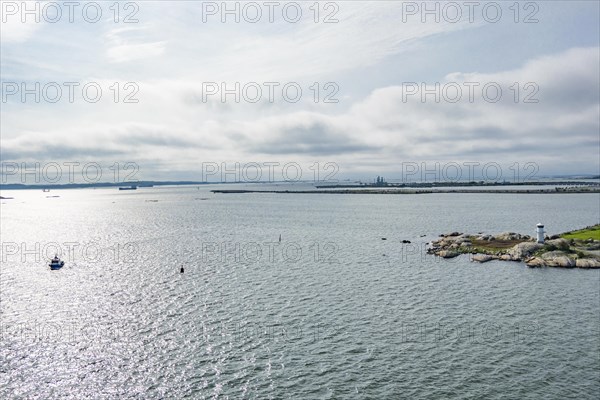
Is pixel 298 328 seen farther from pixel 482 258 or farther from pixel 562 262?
pixel 562 262

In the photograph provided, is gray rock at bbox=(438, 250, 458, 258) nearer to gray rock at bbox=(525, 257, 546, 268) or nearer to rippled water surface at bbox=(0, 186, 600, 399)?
A: rippled water surface at bbox=(0, 186, 600, 399)

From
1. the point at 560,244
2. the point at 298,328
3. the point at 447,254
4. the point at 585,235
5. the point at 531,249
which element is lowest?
the point at 298,328

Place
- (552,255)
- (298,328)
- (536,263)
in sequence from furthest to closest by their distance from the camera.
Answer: (552,255) → (536,263) → (298,328)

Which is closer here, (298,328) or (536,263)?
(298,328)

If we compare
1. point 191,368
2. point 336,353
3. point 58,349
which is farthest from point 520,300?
point 58,349

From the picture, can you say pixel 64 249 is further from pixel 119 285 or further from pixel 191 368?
pixel 191 368

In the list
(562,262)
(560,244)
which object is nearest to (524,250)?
(560,244)
